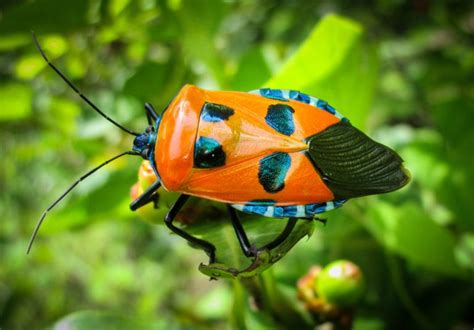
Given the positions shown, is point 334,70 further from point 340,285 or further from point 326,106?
point 340,285

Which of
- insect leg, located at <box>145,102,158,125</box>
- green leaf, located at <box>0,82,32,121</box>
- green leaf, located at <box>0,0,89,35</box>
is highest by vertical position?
green leaf, located at <box>0,82,32,121</box>

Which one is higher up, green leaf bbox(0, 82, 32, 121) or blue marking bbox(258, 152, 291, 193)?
green leaf bbox(0, 82, 32, 121)

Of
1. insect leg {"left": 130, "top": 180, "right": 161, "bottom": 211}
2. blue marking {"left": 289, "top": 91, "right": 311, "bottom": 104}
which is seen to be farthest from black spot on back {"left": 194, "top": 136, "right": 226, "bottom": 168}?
blue marking {"left": 289, "top": 91, "right": 311, "bottom": 104}

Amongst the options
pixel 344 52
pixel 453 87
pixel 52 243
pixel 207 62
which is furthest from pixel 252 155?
pixel 52 243

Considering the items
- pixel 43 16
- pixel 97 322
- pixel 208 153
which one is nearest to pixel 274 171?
pixel 208 153

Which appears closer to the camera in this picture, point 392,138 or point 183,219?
point 183,219

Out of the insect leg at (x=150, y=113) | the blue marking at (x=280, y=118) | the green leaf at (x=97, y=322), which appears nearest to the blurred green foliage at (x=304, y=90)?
the green leaf at (x=97, y=322)

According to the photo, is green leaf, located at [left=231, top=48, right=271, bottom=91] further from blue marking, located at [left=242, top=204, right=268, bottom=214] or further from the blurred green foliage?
blue marking, located at [left=242, top=204, right=268, bottom=214]

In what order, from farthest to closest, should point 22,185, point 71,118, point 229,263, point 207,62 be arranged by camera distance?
point 22,185, point 71,118, point 207,62, point 229,263

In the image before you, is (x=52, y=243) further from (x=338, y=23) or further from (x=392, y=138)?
(x=338, y=23)
